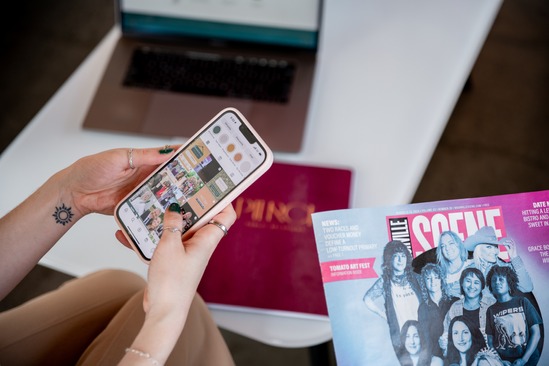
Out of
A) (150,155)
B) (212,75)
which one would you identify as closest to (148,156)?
(150,155)

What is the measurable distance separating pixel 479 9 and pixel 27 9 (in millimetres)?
1762

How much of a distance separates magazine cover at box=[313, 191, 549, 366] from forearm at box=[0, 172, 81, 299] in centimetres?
37

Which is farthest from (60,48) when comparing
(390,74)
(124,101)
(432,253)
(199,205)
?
(432,253)

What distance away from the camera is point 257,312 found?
842 millimetres

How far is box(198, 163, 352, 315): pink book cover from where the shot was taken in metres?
0.85

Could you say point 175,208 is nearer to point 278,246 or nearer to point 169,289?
point 169,289

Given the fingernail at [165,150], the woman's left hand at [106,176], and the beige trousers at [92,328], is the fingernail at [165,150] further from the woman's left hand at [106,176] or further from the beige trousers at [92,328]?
the beige trousers at [92,328]

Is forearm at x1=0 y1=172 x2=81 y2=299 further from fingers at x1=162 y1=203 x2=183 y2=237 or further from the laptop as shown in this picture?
the laptop

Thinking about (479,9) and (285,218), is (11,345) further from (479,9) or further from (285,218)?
(479,9)

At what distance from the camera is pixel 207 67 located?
1.10 metres

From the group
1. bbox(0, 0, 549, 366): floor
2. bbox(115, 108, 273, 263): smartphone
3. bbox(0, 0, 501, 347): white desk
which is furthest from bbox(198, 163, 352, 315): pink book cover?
bbox(0, 0, 549, 366): floor

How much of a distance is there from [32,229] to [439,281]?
544 mm

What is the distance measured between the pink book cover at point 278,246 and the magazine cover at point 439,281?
6.9 inches

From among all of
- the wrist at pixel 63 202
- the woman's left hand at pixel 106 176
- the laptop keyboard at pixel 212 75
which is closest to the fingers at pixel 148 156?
the woman's left hand at pixel 106 176
